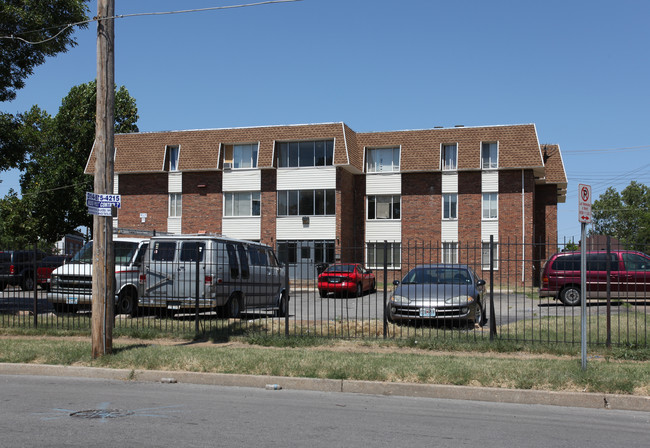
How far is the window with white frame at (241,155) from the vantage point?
135ft

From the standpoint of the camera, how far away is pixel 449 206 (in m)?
39.3

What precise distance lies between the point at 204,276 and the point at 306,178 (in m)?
26.3

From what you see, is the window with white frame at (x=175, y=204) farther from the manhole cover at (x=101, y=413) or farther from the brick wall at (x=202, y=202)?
the manhole cover at (x=101, y=413)

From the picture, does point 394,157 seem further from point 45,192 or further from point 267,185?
point 45,192

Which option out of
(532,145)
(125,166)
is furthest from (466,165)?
(125,166)

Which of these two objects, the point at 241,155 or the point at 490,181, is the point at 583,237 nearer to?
the point at 490,181

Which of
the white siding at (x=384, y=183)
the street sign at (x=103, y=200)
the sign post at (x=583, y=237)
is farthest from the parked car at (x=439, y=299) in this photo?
the white siding at (x=384, y=183)

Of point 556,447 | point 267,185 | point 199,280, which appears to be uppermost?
point 267,185

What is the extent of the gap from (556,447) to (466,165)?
1312 inches

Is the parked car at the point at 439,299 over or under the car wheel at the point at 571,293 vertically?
over

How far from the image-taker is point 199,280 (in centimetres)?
1390

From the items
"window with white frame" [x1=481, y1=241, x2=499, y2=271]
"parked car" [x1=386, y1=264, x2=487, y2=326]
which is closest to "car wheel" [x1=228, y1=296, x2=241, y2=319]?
"parked car" [x1=386, y1=264, x2=487, y2=326]

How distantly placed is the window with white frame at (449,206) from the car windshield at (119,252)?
26.3 meters

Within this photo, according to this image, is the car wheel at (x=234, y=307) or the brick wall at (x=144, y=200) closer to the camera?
the car wheel at (x=234, y=307)
